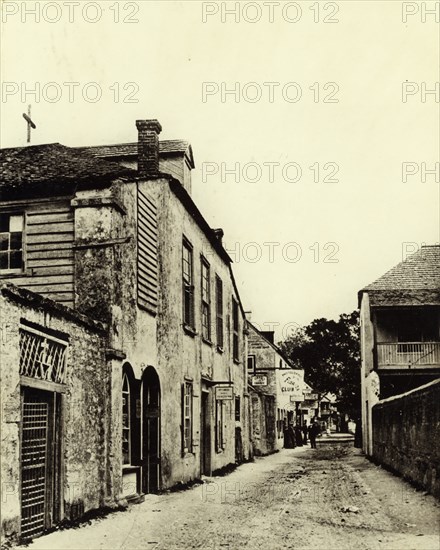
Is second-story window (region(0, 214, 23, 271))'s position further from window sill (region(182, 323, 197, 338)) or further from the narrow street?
window sill (region(182, 323, 197, 338))

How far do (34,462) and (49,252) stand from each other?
13.4ft

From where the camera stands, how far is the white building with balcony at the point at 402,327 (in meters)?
27.5

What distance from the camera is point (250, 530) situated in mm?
9094

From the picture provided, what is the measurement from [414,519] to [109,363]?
4753mm

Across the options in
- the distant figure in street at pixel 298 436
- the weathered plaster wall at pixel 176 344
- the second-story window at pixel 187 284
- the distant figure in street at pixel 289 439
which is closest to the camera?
the weathered plaster wall at pixel 176 344

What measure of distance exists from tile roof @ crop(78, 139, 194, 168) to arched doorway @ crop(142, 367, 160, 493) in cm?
695

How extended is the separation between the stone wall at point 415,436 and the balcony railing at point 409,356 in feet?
25.8

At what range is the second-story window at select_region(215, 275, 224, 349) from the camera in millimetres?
20641

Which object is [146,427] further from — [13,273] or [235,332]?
[235,332]

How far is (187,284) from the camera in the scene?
1667cm

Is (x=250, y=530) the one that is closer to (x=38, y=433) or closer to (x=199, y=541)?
(x=199, y=541)

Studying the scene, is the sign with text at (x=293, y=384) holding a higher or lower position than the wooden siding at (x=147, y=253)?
lower

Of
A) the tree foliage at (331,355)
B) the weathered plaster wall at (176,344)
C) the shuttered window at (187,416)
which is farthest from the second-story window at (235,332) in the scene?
the tree foliage at (331,355)

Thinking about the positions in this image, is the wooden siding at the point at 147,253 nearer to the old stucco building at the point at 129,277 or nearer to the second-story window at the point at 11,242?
the old stucco building at the point at 129,277
